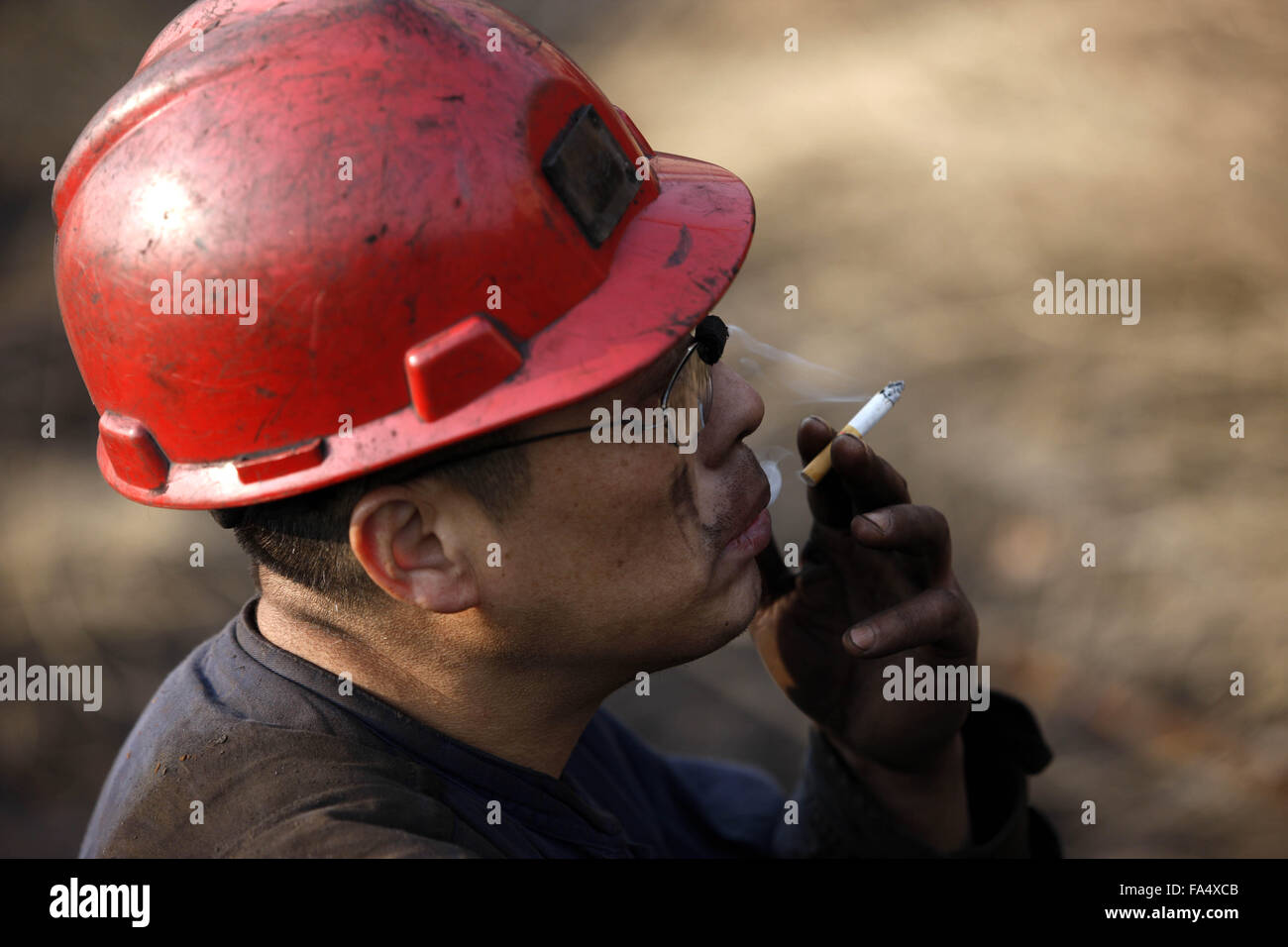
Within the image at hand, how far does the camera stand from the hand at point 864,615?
2.43 meters

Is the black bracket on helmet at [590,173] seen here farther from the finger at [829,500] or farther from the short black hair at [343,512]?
the finger at [829,500]

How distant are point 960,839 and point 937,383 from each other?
3.32 m

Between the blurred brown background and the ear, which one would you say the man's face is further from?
the blurred brown background

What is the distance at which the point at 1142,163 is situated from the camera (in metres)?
6.07

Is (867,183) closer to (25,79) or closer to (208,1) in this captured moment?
(208,1)

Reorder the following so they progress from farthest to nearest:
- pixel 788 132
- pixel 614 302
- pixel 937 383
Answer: pixel 788 132 < pixel 937 383 < pixel 614 302

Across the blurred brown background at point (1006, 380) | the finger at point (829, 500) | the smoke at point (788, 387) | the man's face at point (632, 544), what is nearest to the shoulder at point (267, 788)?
the man's face at point (632, 544)

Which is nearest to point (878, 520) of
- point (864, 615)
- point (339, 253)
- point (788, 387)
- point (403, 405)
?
point (864, 615)

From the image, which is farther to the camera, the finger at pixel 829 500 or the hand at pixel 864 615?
the finger at pixel 829 500

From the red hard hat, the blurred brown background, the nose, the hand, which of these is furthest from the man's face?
the blurred brown background

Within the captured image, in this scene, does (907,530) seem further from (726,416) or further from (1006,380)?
(1006,380)

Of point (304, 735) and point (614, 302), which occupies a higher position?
point (614, 302)

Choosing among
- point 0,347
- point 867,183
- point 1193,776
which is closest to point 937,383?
point 867,183

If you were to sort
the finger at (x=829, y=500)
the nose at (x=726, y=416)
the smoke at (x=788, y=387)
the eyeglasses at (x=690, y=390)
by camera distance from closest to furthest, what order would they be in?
the eyeglasses at (x=690, y=390) < the nose at (x=726, y=416) < the finger at (x=829, y=500) < the smoke at (x=788, y=387)
